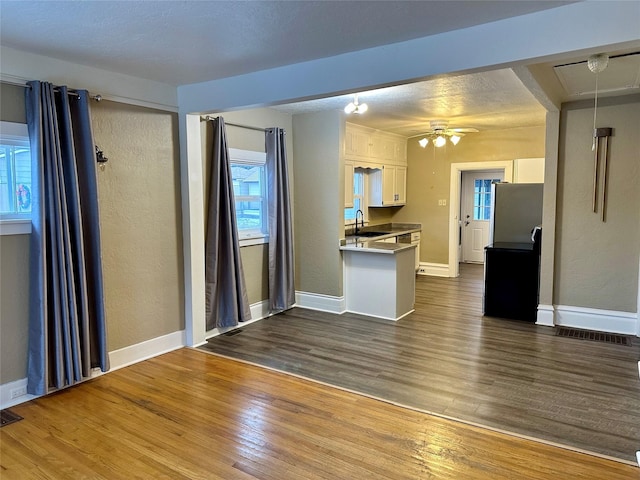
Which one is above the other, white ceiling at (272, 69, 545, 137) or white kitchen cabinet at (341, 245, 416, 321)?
white ceiling at (272, 69, 545, 137)

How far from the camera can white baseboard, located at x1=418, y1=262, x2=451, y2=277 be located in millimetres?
7770

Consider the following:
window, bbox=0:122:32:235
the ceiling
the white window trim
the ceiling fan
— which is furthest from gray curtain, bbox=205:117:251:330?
the ceiling fan

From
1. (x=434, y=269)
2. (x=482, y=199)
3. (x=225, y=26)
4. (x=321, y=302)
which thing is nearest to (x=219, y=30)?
(x=225, y=26)

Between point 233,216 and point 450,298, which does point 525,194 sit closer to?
point 450,298

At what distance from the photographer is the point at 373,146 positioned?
6.71 meters

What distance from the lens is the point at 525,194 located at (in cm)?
557

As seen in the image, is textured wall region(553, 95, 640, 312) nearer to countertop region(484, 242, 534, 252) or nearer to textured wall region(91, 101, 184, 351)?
countertop region(484, 242, 534, 252)

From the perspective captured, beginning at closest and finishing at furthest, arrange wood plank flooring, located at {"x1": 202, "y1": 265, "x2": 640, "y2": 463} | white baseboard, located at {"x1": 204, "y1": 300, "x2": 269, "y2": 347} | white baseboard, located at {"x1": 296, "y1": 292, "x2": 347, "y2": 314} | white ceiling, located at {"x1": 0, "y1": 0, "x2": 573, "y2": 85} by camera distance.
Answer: white ceiling, located at {"x1": 0, "y1": 0, "x2": 573, "y2": 85}
wood plank flooring, located at {"x1": 202, "y1": 265, "x2": 640, "y2": 463}
white baseboard, located at {"x1": 204, "y1": 300, "x2": 269, "y2": 347}
white baseboard, located at {"x1": 296, "y1": 292, "x2": 347, "y2": 314}

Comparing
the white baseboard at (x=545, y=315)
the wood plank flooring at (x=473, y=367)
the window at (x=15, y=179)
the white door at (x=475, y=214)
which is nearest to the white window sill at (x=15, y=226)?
the window at (x=15, y=179)

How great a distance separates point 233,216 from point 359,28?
2.55 meters

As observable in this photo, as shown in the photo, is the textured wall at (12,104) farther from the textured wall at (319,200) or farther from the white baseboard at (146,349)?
the textured wall at (319,200)

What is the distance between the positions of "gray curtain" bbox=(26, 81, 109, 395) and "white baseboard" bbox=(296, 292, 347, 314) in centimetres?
276

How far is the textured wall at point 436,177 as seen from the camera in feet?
23.6

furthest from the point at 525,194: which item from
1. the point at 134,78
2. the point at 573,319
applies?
the point at 134,78
